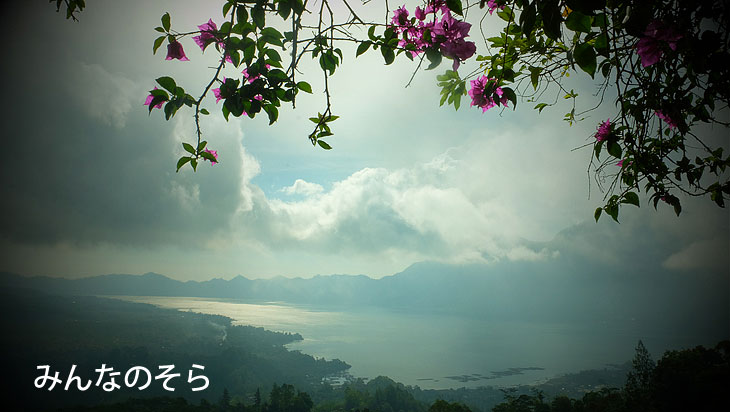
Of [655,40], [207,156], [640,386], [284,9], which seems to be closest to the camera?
[655,40]

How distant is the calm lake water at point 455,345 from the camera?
38.9m

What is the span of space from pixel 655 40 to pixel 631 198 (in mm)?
576

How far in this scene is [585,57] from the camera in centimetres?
56

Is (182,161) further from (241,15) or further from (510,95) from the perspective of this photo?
(510,95)

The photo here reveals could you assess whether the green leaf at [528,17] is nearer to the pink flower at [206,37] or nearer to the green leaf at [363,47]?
the green leaf at [363,47]

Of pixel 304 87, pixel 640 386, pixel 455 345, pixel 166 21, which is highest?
pixel 166 21

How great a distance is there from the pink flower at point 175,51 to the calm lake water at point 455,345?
38749 millimetres

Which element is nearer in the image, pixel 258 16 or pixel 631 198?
pixel 258 16

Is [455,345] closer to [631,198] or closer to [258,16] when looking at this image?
[631,198]

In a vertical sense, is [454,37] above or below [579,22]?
above

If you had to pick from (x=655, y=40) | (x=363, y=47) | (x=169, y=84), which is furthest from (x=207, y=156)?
(x=655, y=40)

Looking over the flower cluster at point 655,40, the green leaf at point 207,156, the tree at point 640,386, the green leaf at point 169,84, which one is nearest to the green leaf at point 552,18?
the flower cluster at point 655,40

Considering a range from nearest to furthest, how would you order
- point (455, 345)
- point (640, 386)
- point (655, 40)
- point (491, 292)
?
point (655, 40) < point (640, 386) < point (455, 345) < point (491, 292)

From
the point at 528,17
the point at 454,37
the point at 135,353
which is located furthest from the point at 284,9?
the point at 135,353
